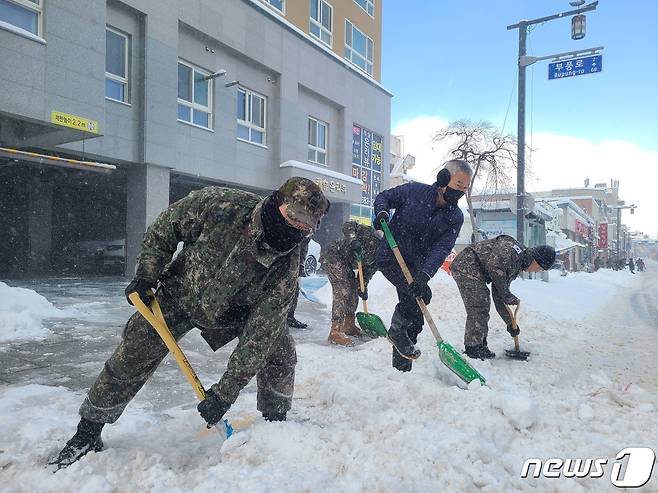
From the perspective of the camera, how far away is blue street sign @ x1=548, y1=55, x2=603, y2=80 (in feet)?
35.4

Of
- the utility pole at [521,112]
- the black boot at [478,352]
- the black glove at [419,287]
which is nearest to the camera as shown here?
the black glove at [419,287]

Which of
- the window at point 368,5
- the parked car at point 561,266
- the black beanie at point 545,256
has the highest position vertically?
the window at point 368,5

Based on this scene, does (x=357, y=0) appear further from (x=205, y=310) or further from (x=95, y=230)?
(x=205, y=310)

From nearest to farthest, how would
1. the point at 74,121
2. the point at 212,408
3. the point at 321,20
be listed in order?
the point at 212,408 → the point at 74,121 → the point at 321,20

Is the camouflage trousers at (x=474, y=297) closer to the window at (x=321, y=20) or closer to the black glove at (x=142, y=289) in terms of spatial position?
the black glove at (x=142, y=289)

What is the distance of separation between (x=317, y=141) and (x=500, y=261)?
14335 millimetres

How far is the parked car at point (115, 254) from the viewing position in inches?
507

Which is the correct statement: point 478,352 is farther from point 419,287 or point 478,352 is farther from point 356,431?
point 356,431

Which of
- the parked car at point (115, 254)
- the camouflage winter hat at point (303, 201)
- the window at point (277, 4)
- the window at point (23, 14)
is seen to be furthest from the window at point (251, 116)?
the camouflage winter hat at point (303, 201)

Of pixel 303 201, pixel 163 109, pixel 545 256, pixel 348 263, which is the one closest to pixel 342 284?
pixel 348 263

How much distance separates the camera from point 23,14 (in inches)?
345

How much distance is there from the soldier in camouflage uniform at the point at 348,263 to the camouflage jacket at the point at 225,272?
10.7ft

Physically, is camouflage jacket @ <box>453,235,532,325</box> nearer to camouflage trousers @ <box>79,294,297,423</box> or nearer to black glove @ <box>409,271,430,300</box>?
black glove @ <box>409,271,430,300</box>

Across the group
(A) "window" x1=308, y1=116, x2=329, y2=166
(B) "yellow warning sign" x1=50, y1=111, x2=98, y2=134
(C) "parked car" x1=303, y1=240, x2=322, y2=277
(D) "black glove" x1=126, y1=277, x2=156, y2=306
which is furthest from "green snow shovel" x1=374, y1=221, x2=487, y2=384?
(A) "window" x1=308, y1=116, x2=329, y2=166
